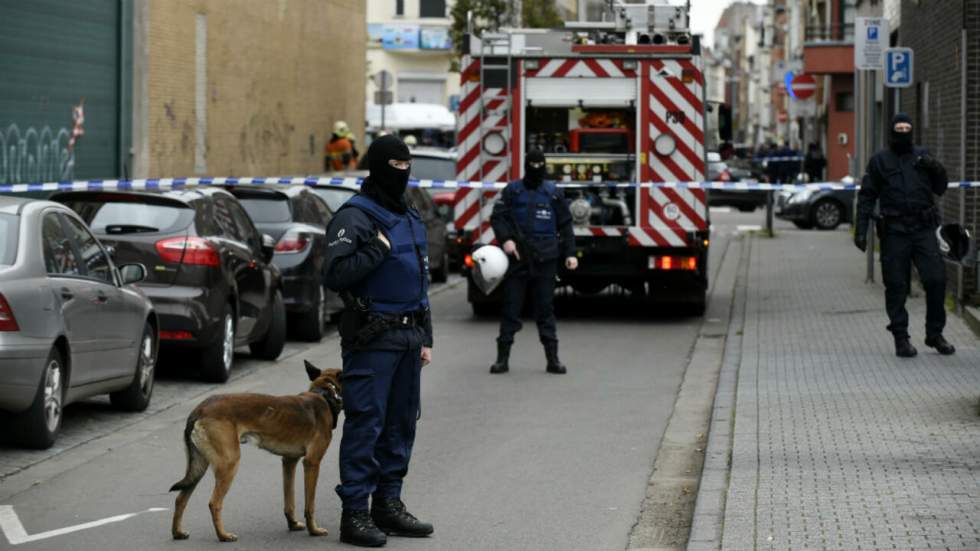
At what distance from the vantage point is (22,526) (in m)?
8.29

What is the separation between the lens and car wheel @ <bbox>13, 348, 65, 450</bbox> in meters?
10.3

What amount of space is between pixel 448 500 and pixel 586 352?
291 inches

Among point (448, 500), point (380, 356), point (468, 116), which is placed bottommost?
point (448, 500)

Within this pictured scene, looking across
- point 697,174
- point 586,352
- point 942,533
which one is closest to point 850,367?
point 586,352

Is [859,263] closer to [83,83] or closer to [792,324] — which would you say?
[792,324]

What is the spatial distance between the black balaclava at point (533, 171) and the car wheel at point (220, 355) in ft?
9.18

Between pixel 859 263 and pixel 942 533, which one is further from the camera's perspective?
pixel 859 263

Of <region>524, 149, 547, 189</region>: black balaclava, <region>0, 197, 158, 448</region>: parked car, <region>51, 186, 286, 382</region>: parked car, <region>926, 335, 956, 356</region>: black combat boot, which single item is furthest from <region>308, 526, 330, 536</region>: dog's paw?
<region>926, 335, 956, 356</region>: black combat boot

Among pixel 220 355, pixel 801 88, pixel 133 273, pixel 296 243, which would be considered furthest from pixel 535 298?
pixel 801 88

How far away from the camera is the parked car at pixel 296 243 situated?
55.0 ft

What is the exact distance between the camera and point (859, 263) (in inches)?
1047

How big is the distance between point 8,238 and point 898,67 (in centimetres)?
1257

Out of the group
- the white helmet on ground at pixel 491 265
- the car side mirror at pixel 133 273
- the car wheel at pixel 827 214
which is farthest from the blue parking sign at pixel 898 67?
the car wheel at pixel 827 214

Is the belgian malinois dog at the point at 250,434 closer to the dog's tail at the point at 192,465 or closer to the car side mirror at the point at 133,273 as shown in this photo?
the dog's tail at the point at 192,465
